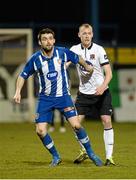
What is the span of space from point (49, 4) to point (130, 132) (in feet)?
53.6

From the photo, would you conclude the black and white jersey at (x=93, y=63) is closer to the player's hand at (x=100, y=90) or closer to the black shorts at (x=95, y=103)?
the black shorts at (x=95, y=103)

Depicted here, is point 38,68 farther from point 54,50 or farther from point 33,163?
point 33,163

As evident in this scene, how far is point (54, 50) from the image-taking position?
11383 mm

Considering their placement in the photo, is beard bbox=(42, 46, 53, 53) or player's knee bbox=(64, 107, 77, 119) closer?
beard bbox=(42, 46, 53, 53)

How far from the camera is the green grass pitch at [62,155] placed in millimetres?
10516

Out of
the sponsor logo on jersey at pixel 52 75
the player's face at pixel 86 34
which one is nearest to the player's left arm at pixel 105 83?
the player's face at pixel 86 34

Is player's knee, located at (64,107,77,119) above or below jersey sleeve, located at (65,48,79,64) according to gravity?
below

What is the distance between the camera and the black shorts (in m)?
11.8

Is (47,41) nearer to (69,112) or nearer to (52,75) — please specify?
(52,75)

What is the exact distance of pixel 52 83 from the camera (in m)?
11.3

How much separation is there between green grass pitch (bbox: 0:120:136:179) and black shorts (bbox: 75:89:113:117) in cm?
83

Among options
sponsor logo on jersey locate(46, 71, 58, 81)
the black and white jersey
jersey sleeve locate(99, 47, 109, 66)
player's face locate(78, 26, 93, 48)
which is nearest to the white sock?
the black and white jersey

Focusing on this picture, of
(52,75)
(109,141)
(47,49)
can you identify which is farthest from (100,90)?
(47,49)

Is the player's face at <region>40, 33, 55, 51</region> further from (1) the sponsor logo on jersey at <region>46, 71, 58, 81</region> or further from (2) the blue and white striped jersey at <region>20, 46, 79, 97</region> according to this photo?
→ (1) the sponsor logo on jersey at <region>46, 71, 58, 81</region>
